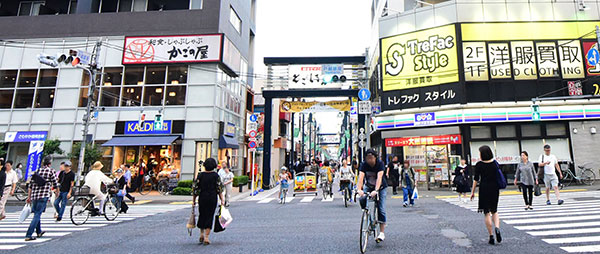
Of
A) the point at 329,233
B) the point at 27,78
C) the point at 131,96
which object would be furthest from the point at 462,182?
the point at 27,78

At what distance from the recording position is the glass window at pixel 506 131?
1856cm

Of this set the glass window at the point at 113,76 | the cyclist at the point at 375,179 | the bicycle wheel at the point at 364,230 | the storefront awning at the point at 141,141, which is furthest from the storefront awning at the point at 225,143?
the bicycle wheel at the point at 364,230

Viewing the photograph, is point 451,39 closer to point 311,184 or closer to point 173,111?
point 311,184

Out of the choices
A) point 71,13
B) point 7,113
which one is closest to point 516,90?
point 71,13

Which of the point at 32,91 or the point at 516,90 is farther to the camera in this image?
the point at 32,91

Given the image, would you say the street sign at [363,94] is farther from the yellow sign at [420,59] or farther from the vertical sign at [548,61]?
the vertical sign at [548,61]

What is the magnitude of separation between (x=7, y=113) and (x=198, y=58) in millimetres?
14723

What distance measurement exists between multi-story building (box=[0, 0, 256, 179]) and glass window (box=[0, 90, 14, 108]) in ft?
0.25

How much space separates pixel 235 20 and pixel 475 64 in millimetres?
18841

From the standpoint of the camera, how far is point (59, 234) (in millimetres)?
7629

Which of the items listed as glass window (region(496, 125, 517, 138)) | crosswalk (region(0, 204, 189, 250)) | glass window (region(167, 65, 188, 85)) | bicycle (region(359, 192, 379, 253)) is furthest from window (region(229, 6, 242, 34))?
bicycle (region(359, 192, 379, 253))

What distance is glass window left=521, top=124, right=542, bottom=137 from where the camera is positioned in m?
18.5

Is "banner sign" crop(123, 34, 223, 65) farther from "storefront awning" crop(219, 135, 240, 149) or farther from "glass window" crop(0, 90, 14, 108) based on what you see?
"glass window" crop(0, 90, 14, 108)

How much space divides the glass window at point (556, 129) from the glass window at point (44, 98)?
112 feet
